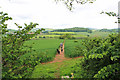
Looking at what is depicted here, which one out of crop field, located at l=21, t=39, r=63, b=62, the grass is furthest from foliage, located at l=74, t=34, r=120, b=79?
the grass

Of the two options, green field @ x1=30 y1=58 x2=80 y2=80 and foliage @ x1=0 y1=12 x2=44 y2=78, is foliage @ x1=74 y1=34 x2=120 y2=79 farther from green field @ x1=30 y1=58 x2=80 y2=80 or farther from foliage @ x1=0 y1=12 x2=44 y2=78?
green field @ x1=30 y1=58 x2=80 y2=80

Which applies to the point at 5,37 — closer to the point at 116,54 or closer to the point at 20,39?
the point at 20,39

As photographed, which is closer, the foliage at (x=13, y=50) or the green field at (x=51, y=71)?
the foliage at (x=13, y=50)

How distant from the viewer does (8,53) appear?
2783 millimetres

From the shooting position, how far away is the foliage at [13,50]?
275 cm

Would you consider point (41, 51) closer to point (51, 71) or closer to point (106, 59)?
point (51, 71)

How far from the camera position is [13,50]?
2.84 meters

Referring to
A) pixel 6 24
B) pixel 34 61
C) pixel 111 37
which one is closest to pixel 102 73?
pixel 111 37

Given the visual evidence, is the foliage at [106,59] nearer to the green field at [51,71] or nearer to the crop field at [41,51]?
the crop field at [41,51]

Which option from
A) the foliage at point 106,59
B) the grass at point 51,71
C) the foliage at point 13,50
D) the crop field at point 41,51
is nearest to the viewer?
the foliage at point 106,59

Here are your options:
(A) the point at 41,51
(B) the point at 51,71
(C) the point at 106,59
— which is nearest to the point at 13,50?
(C) the point at 106,59

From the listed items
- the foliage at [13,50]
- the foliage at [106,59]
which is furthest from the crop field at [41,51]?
the foliage at [106,59]

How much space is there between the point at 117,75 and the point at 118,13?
145 cm

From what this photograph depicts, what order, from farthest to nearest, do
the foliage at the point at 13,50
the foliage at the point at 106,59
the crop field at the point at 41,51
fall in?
the crop field at the point at 41,51
the foliage at the point at 13,50
the foliage at the point at 106,59
